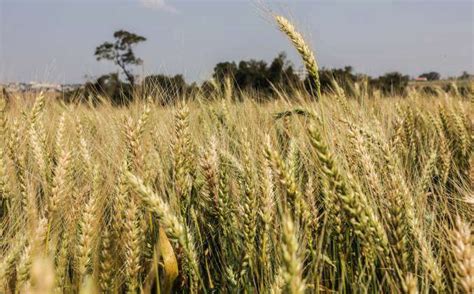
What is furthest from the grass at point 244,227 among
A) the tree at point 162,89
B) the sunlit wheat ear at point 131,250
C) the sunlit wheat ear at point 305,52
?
the tree at point 162,89

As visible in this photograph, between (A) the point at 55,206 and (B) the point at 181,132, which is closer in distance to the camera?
(A) the point at 55,206

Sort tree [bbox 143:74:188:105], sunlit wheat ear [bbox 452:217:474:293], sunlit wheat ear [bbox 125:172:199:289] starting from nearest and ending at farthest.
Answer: sunlit wheat ear [bbox 452:217:474:293] → sunlit wheat ear [bbox 125:172:199:289] → tree [bbox 143:74:188:105]

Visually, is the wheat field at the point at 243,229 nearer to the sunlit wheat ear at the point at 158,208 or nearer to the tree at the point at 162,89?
the sunlit wheat ear at the point at 158,208

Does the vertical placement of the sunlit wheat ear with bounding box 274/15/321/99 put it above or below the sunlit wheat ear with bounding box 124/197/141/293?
above

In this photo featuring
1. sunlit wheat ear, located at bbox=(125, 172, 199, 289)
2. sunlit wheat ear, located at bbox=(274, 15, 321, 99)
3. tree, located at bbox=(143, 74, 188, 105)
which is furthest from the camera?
tree, located at bbox=(143, 74, 188, 105)

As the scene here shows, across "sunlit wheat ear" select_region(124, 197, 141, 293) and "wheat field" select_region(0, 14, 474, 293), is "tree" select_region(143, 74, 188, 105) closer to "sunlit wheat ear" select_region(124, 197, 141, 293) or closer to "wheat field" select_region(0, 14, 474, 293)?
"wheat field" select_region(0, 14, 474, 293)

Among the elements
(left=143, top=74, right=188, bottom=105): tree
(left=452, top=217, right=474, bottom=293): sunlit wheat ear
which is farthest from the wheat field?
(left=143, top=74, right=188, bottom=105): tree

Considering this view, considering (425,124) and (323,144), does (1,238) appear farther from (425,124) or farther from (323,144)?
(425,124)

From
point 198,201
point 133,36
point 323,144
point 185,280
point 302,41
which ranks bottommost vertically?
point 185,280

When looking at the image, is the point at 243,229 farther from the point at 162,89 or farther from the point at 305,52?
the point at 162,89

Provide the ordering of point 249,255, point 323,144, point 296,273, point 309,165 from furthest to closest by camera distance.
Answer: point 309,165
point 249,255
point 323,144
point 296,273

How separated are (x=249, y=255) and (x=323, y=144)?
0.34 m

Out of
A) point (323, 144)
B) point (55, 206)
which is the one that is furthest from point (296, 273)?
point (55, 206)

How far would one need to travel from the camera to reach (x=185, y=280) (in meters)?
1.23
